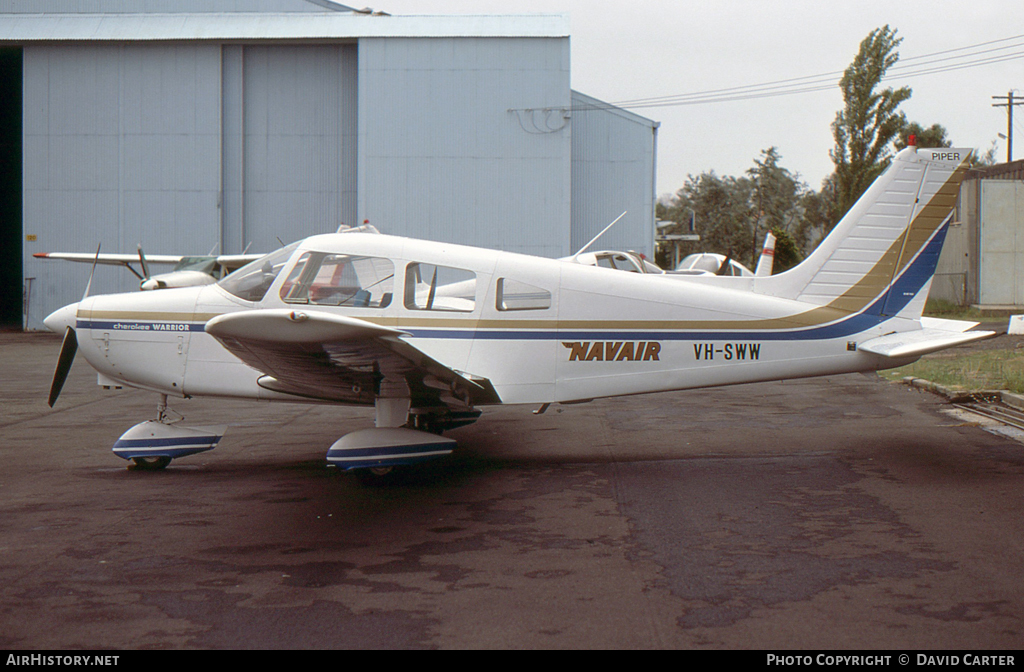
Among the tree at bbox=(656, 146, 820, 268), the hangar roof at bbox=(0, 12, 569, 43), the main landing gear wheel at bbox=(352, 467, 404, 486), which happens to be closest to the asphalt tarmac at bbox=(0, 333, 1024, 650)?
the main landing gear wheel at bbox=(352, 467, 404, 486)

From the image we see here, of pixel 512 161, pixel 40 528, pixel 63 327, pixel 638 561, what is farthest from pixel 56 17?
pixel 638 561

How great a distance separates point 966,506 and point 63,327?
7.39m

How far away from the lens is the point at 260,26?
28312 millimetres

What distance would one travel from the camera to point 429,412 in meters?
8.02

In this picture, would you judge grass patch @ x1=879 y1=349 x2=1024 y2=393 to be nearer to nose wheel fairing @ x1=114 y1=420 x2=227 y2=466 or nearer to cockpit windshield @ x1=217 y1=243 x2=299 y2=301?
cockpit windshield @ x1=217 y1=243 x2=299 y2=301

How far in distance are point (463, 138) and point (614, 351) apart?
2116cm

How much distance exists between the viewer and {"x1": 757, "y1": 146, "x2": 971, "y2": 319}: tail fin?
764cm

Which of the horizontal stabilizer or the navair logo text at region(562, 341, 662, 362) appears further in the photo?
the navair logo text at region(562, 341, 662, 362)

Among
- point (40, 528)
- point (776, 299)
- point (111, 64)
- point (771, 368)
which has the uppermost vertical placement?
point (111, 64)

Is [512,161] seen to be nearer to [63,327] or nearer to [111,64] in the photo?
[111,64]

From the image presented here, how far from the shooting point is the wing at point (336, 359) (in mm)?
4809

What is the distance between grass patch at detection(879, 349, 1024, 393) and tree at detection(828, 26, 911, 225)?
20756mm

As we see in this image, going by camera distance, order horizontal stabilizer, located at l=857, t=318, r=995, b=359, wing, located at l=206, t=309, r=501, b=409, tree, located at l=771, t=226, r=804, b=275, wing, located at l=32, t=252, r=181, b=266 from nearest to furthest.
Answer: wing, located at l=206, t=309, r=501, b=409
horizontal stabilizer, located at l=857, t=318, r=995, b=359
wing, located at l=32, t=252, r=181, b=266
tree, located at l=771, t=226, r=804, b=275

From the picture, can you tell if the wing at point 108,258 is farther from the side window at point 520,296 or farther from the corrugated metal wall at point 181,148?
the side window at point 520,296
